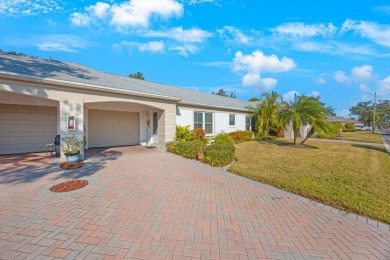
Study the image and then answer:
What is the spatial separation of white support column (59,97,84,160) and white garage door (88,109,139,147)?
12.7 ft

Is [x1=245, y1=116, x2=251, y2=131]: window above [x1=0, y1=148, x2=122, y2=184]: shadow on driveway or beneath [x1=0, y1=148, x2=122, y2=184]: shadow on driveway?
above

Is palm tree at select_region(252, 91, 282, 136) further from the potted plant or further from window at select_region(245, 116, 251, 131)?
the potted plant

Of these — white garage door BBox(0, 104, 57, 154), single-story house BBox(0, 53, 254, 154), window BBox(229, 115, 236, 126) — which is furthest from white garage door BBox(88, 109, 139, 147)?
window BBox(229, 115, 236, 126)

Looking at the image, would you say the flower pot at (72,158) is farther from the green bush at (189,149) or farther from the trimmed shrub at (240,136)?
the trimmed shrub at (240,136)

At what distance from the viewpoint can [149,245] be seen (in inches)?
123

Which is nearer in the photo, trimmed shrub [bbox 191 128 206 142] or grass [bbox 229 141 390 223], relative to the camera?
grass [bbox 229 141 390 223]

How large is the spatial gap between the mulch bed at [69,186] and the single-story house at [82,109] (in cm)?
329

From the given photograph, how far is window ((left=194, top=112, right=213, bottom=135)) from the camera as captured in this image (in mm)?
15033

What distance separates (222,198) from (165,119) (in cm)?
758

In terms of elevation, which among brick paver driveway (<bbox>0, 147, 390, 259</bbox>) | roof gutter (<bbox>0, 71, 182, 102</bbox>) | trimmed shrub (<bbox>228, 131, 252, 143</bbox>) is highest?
roof gutter (<bbox>0, 71, 182, 102</bbox>)

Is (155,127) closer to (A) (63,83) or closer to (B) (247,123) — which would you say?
(A) (63,83)

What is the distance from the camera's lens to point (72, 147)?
324 inches

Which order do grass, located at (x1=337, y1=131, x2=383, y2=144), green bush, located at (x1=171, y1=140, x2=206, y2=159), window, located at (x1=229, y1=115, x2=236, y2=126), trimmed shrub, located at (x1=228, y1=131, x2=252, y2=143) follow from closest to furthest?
green bush, located at (x1=171, y1=140, x2=206, y2=159) → trimmed shrub, located at (x1=228, y1=131, x2=252, y2=143) → window, located at (x1=229, y1=115, x2=236, y2=126) → grass, located at (x1=337, y1=131, x2=383, y2=144)

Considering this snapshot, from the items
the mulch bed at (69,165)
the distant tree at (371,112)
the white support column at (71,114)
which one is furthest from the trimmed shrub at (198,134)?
the distant tree at (371,112)
